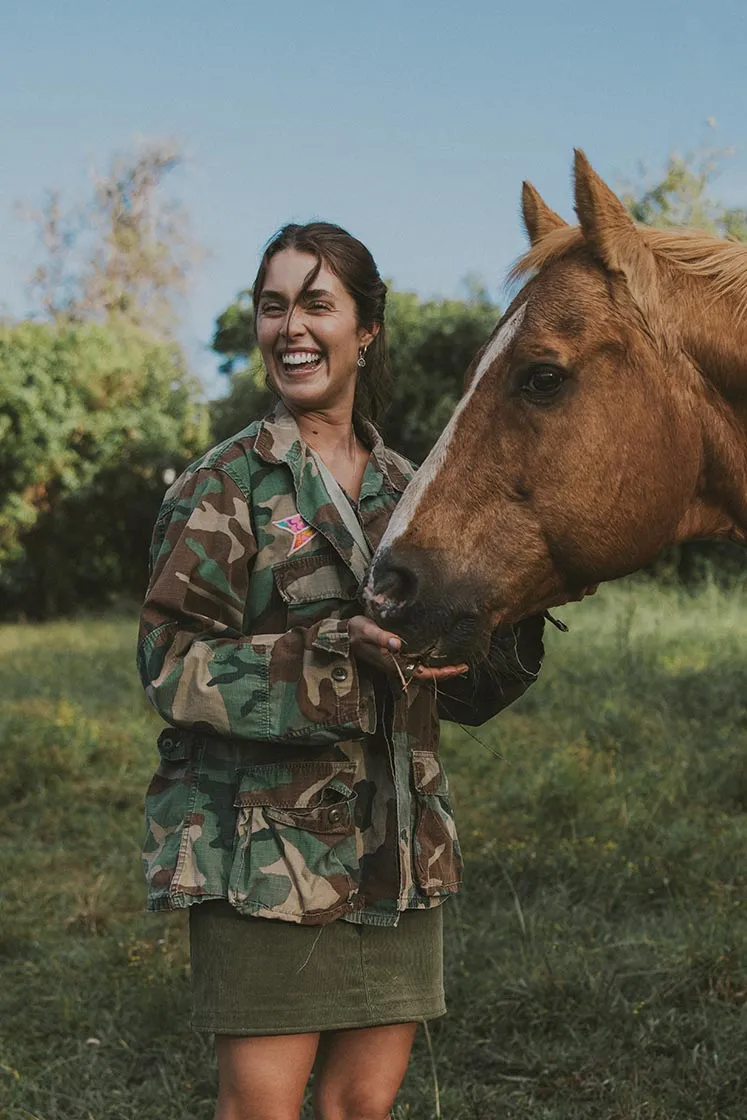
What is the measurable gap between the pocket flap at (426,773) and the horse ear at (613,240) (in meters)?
0.94

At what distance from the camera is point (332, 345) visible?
2.28 meters

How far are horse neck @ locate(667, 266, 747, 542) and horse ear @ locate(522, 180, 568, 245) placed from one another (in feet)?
1.20

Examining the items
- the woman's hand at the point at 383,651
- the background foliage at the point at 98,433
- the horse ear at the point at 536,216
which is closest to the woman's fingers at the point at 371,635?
the woman's hand at the point at 383,651

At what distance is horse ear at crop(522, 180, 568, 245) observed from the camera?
7.86 feet

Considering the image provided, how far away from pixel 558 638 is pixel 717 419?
713cm

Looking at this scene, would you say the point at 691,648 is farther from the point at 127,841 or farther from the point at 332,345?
the point at 332,345

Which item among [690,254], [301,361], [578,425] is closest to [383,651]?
[578,425]

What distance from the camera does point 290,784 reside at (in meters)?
2.05

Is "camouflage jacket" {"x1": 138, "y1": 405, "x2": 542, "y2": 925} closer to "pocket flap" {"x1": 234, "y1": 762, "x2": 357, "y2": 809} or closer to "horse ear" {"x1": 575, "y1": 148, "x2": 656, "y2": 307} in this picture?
"pocket flap" {"x1": 234, "y1": 762, "x2": 357, "y2": 809}

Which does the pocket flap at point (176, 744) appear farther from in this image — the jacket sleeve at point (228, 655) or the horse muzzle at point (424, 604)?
the horse muzzle at point (424, 604)

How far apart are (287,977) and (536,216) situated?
1.59 metres

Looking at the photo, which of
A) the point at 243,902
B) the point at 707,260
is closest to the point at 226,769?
the point at 243,902

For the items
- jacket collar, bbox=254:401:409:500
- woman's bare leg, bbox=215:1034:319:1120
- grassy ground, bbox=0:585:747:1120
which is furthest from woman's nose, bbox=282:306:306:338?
grassy ground, bbox=0:585:747:1120

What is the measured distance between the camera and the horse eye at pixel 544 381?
209cm
